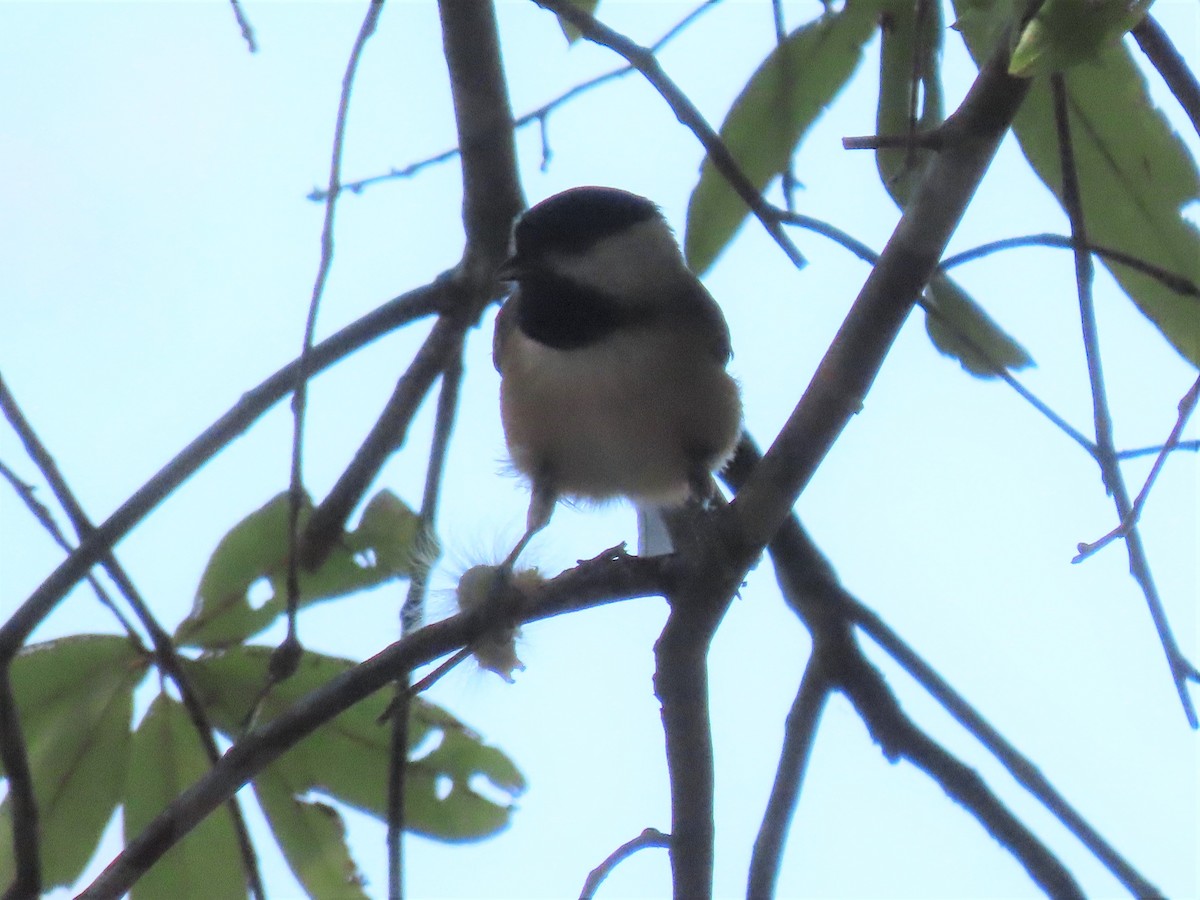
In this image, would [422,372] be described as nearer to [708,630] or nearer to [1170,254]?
[708,630]

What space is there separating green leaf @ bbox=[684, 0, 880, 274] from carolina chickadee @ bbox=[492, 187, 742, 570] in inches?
11.8

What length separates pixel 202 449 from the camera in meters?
1.65

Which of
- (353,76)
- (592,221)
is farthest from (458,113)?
(353,76)

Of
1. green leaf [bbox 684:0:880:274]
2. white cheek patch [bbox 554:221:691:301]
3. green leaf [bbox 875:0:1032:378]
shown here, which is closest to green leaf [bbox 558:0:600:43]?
green leaf [bbox 684:0:880:274]

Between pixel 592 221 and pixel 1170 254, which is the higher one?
pixel 592 221

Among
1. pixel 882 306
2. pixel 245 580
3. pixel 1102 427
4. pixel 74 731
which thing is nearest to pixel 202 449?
pixel 245 580

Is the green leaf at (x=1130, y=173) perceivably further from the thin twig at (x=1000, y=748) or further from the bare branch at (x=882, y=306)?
the thin twig at (x=1000, y=748)

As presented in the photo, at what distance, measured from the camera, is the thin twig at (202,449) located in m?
1.44

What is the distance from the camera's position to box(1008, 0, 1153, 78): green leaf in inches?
35.1

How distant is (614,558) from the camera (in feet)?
4.35

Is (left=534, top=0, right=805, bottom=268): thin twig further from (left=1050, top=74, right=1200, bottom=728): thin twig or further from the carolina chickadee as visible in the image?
the carolina chickadee

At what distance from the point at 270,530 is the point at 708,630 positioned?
0.62 meters

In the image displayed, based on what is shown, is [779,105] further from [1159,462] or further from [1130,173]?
[1159,462]

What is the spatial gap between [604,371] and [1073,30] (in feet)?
3.87
